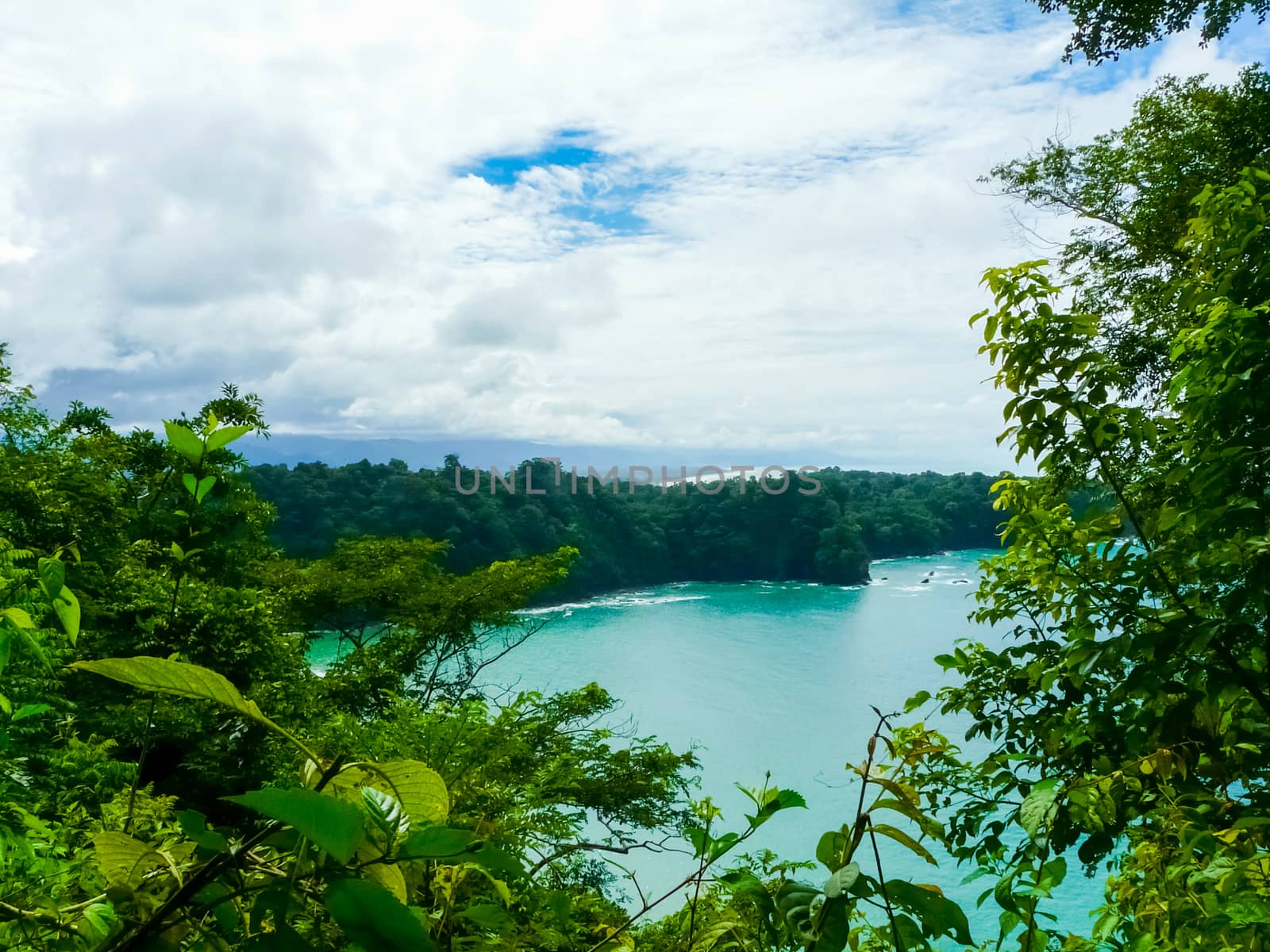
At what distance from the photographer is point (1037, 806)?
0.57 m

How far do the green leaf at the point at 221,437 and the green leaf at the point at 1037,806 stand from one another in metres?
0.58

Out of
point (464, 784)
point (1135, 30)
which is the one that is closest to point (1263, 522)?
point (464, 784)

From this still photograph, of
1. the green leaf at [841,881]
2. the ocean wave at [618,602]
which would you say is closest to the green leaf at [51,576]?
the green leaf at [841,881]

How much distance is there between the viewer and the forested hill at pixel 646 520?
17.6 m

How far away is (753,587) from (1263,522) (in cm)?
2785

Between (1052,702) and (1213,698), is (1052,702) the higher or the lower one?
the lower one

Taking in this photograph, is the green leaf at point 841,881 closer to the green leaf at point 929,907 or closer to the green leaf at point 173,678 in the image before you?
the green leaf at point 929,907

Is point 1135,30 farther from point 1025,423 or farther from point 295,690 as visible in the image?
point 295,690

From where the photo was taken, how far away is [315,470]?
1798 centimetres

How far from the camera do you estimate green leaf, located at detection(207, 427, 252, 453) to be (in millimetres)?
371

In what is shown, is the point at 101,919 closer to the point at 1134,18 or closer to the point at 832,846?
the point at 832,846

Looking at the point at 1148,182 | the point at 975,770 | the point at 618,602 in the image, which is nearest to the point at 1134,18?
the point at 1148,182

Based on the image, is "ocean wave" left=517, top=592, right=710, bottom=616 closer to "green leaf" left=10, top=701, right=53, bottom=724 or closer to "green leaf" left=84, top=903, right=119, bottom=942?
"green leaf" left=10, top=701, right=53, bottom=724

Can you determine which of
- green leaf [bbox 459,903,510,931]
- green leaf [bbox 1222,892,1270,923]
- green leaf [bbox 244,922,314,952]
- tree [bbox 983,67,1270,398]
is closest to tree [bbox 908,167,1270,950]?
green leaf [bbox 1222,892,1270,923]
